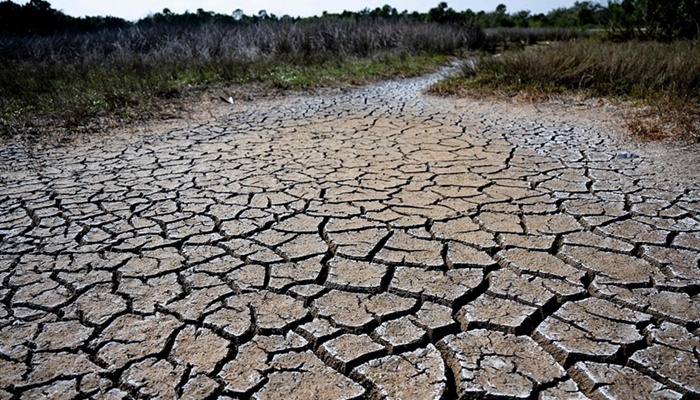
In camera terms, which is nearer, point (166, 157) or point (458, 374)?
point (458, 374)

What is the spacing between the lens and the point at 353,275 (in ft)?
7.43

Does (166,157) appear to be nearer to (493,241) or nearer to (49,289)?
(49,289)

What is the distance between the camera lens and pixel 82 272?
234 cm

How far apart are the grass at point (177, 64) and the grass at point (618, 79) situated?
2.29 meters

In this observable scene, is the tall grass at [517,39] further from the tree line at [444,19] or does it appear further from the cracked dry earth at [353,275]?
the cracked dry earth at [353,275]

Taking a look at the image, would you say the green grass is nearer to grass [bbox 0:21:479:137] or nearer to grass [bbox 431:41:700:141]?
grass [bbox 0:21:479:137]

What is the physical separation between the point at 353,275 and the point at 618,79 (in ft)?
20.0

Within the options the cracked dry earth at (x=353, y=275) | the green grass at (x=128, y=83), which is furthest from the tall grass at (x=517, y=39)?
the cracked dry earth at (x=353, y=275)

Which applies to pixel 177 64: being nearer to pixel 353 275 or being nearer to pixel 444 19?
pixel 353 275

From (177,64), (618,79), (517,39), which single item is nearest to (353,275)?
(618,79)

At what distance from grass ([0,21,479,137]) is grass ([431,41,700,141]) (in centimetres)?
229

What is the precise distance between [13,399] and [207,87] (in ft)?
22.9

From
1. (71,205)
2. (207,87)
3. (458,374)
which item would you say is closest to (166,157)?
(71,205)

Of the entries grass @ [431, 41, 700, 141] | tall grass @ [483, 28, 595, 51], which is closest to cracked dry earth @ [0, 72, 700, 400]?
grass @ [431, 41, 700, 141]
